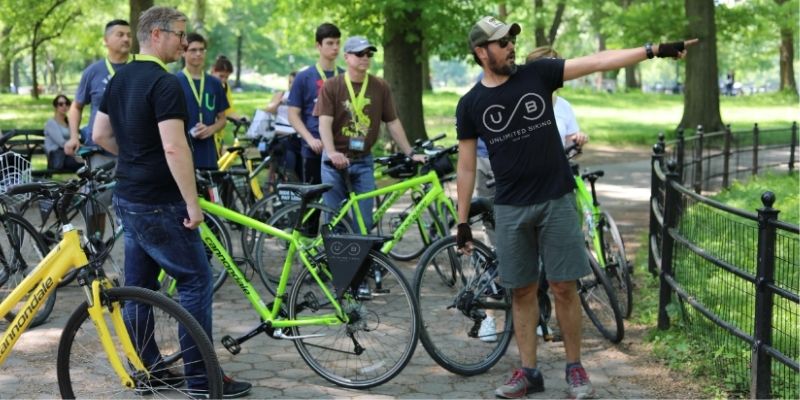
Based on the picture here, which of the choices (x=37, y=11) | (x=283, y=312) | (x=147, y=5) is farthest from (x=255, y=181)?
(x=37, y=11)

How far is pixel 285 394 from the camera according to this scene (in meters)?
5.67

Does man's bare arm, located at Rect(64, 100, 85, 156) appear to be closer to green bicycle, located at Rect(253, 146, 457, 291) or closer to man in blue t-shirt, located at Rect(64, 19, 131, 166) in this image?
man in blue t-shirt, located at Rect(64, 19, 131, 166)

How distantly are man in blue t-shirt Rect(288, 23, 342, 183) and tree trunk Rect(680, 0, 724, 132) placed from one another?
620 inches

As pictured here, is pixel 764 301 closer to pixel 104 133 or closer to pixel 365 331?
pixel 365 331

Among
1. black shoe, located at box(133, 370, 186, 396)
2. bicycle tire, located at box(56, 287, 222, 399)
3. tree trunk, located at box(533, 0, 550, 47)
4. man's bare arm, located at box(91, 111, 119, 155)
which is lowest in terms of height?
black shoe, located at box(133, 370, 186, 396)

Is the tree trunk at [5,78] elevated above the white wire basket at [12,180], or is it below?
above

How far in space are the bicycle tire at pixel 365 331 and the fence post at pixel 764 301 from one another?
1748 mm

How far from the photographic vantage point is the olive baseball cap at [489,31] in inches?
208

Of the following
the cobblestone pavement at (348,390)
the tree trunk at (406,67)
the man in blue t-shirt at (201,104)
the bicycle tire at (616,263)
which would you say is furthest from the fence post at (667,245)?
the tree trunk at (406,67)

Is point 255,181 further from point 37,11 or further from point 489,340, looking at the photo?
point 37,11

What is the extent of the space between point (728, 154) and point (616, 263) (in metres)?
9.02

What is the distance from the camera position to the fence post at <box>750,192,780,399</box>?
5004 millimetres

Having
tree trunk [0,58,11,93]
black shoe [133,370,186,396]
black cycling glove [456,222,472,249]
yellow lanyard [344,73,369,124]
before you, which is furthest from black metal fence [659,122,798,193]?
tree trunk [0,58,11,93]

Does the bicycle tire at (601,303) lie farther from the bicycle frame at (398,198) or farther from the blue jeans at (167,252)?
the blue jeans at (167,252)
